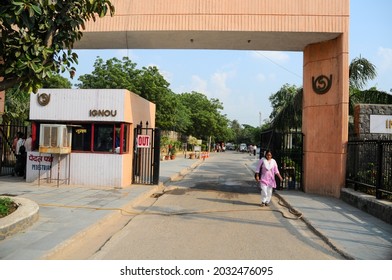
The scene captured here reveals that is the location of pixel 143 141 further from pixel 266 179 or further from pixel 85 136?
pixel 266 179

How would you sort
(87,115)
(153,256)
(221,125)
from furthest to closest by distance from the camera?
(221,125)
(87,115)
(153,256)

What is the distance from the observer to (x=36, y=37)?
7.19m

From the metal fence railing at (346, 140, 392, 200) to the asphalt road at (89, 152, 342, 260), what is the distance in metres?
2.46

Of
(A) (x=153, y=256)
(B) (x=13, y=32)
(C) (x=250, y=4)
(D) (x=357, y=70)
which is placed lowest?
(A) (x=153, y=256)

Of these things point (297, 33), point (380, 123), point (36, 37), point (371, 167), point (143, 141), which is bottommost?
point (371, 167)

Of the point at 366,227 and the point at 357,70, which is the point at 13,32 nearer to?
the point at 366,227

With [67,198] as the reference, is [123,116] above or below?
above

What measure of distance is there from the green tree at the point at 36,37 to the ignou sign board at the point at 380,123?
9423mm

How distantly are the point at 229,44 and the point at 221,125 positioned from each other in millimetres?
57153

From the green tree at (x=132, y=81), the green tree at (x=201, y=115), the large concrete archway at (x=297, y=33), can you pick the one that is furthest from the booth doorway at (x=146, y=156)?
the green tree at (x=201, y=115)

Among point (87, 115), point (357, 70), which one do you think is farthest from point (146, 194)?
point (357, 70)

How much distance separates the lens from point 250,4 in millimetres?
12688

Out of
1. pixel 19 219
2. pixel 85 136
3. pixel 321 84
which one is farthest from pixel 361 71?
pixel 19 219

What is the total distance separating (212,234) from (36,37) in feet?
16.9
